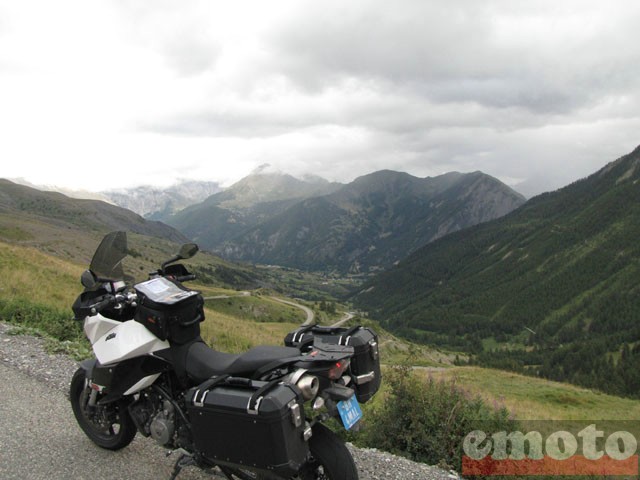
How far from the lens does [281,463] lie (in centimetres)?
420

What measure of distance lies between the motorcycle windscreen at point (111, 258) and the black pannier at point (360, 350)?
3.15m

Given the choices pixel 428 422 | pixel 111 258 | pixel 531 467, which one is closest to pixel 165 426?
pixel 111 258

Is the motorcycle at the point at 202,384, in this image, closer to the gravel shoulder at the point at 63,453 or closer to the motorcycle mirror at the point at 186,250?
the motorcycle mirror at the point at 186,250

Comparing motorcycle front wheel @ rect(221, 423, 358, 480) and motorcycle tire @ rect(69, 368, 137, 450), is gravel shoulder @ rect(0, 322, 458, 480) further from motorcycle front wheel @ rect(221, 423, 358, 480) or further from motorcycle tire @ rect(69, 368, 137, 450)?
motorcycle front wheel @ rect(221, 423, 358, 480)

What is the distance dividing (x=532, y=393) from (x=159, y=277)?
45259 millimetres

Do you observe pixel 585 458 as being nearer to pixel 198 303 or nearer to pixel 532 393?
pixel 198 303

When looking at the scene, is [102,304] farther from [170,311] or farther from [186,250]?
[186,250]

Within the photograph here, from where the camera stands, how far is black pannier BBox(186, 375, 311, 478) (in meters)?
4.17

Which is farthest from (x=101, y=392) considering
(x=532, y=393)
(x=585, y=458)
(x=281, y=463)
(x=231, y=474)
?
(x=532, y=393)

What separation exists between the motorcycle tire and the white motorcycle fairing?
1.06 m

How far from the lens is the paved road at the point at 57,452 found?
6.25 metres

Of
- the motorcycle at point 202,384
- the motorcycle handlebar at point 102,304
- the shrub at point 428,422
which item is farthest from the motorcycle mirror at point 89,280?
the shrub at point 428,422

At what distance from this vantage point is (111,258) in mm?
6934

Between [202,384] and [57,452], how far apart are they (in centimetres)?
387
